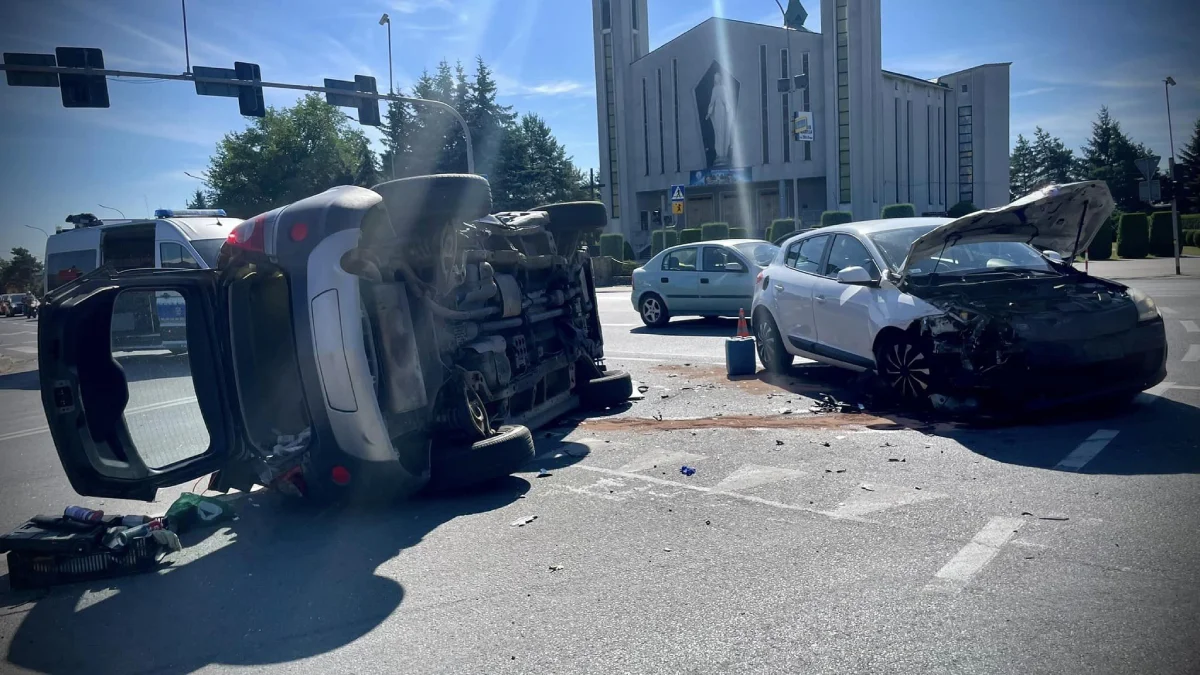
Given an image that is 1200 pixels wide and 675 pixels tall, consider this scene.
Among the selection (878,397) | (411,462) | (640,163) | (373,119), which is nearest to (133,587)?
(411,462)

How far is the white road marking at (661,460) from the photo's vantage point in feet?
20.6

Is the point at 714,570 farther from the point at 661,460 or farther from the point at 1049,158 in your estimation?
the point at 1049,158

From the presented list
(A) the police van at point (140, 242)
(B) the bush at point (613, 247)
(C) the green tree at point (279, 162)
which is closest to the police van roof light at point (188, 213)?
(A) the police van at point (140, 242)

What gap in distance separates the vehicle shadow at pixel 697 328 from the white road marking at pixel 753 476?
8654mm

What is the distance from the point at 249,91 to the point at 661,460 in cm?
1775

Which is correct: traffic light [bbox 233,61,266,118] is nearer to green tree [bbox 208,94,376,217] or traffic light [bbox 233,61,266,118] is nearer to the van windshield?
the van windshield

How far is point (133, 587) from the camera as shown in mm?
4480

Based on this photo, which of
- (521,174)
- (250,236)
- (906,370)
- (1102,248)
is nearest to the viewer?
(250,236)

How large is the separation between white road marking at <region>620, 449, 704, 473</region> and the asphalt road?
5cm

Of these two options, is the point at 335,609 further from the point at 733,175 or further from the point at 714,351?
the point at 733,175

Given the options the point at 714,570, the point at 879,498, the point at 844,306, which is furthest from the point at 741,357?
the point at 714,570

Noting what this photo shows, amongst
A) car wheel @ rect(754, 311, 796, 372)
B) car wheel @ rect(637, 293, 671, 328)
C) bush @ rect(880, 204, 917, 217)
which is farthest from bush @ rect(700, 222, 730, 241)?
car wheel @ rect(754, 311, 796, 372)

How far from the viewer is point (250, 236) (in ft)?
18.0

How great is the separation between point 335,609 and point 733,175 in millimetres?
44594
